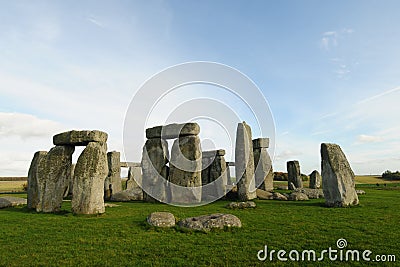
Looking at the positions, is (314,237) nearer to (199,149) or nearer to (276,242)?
(276,242)

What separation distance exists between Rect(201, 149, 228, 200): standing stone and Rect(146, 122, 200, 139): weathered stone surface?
415 centimetres

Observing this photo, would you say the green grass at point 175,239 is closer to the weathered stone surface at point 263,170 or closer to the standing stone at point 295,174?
the weathered stone surface at point 263,170

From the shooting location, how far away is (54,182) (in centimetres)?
1216

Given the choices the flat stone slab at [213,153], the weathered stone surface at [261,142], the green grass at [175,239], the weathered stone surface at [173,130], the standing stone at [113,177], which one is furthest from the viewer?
the weathered stone surface at [261,142]

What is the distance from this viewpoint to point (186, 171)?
1620 centimetres

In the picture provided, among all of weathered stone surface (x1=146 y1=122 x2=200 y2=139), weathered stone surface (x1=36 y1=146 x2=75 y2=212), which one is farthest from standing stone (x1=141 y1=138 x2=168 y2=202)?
weathered stone surface (x1=36 y1=146 x2=75 y2=212)

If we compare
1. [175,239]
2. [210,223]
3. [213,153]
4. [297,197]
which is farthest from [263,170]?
[175,239]

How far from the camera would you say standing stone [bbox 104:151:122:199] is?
19594 mm

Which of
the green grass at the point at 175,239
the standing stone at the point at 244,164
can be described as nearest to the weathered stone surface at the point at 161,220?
the green grass at the point at 175,239

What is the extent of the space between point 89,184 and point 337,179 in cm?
1044

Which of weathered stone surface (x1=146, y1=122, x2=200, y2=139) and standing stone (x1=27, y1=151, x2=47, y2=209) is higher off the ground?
weathered stone surface (x1=146, y1=122, x2=200, y2=139)

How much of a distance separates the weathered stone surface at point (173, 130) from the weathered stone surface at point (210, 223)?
864 centimetres

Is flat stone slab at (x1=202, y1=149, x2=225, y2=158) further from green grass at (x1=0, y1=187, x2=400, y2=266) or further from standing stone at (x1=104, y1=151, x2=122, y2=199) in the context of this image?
green grass at (x1=0, y1=187, x2=400, y2=266)

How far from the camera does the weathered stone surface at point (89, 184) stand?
11.1 m
